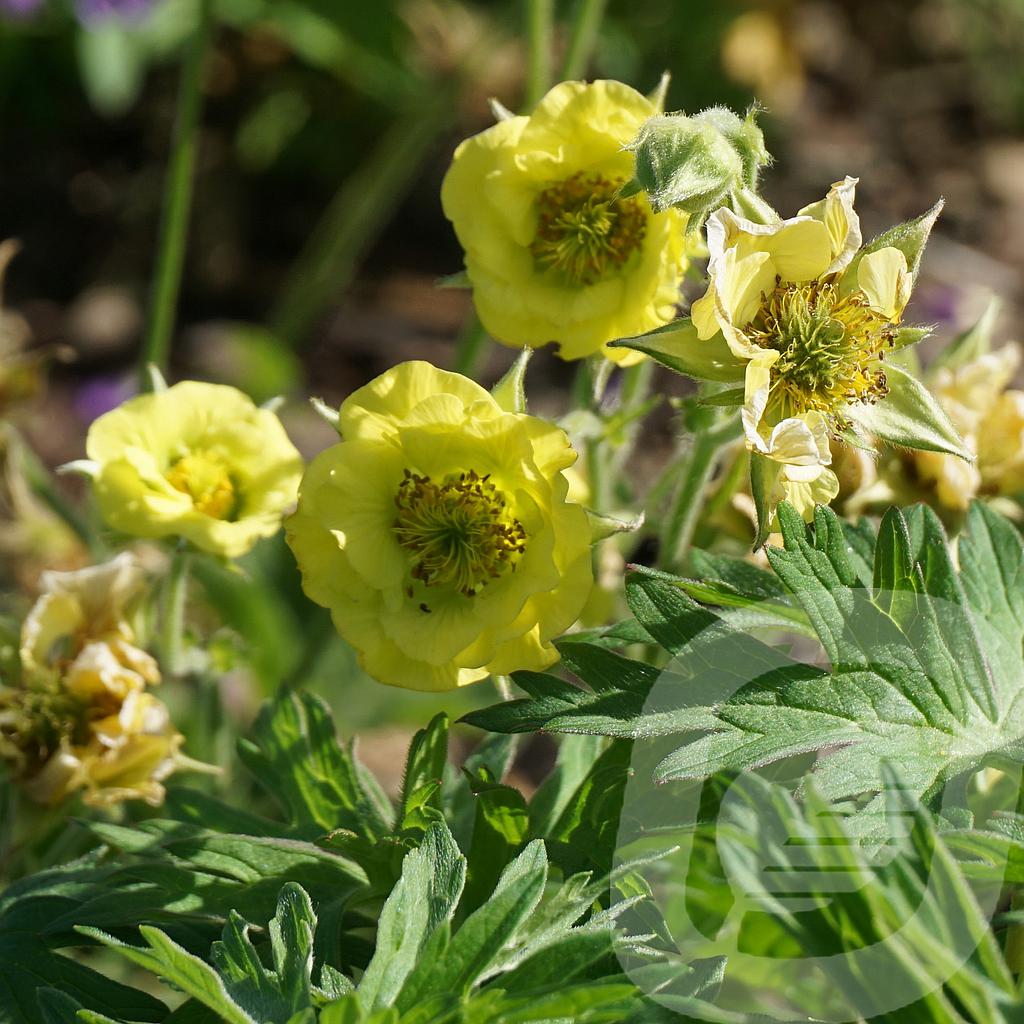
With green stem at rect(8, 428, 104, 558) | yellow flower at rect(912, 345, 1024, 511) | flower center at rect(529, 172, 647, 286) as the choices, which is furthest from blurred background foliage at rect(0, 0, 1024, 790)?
flower center at rect(529, 172, 647, 286)

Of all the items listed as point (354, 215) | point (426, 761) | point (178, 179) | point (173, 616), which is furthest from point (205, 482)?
point (354, 215)

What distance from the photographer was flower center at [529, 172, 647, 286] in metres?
1.63

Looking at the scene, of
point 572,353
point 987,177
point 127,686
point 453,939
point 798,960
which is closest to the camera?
point 453,939

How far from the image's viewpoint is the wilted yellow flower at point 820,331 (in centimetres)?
133

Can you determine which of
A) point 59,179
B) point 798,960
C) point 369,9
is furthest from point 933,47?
point 798,960

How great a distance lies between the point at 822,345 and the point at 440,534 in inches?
17.5

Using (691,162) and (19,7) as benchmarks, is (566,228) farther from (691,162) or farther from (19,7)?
(19,7)

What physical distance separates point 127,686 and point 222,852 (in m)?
0.35

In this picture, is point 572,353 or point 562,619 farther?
point 572,353

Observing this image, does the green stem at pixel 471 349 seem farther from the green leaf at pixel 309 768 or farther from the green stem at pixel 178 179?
the green leaf at pixel 309 768

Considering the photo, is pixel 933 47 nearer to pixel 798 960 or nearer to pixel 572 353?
pixel 572 353

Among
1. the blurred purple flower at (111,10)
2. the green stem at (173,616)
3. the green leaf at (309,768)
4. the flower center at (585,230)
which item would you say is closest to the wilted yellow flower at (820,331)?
the flower center at (585,230)

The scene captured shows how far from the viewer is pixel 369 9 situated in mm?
4363

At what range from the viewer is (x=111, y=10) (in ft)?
12.5
